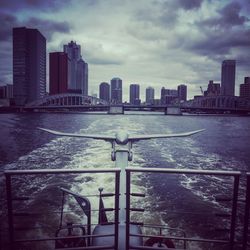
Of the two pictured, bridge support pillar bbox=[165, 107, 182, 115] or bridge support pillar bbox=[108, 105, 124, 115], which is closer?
bridge support pillar bbox=[165, 107, 182, 115]

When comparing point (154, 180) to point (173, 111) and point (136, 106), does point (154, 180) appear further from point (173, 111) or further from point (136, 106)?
point (173, 111)

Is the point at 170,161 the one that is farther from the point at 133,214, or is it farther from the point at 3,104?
the point at 3,104

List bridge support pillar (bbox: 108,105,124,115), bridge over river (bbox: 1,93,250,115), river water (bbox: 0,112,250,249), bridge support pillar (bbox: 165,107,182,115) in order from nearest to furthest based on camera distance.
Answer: river water (bbox: 0,112,250,249) < bridge over river (bbox: 1,93,250,115) < bridge support pillar (bbox: 165,107,182,115) < bridge support pillar (bbox: 108,105,124,115)

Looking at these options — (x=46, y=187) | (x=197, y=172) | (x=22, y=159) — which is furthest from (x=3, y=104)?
(x=197, y=172)

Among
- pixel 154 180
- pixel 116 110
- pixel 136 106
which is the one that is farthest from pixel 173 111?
pixel 154 180

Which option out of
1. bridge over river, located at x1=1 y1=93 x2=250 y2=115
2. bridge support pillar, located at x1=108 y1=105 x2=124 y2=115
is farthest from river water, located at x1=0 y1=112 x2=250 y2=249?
bridge support pillar, located at x1=108 y1=105 x2=124 y2=115

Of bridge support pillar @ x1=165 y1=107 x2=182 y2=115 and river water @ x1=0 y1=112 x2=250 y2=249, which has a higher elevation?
bridge support pillar @ x1=165 y1=107 x2=182 y2=115

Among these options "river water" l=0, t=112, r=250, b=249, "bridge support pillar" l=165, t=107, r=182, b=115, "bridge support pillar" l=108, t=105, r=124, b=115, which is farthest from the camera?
"bridge support pillar" l=108, t=105, r=124, b=115

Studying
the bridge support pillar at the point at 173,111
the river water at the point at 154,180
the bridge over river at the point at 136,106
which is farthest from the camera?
the bridge support pillar at the point at 173,111

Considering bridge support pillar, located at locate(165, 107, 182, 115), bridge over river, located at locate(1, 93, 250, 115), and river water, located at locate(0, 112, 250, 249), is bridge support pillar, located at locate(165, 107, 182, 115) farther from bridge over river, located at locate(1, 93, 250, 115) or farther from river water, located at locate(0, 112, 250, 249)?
river water, located at locate(0, 112, 250, 249)

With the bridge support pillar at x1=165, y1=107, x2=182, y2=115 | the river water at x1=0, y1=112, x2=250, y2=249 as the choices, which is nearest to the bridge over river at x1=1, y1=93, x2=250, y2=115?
the bridge support pillar at x1=165, y1=107, x2=182, y2=115

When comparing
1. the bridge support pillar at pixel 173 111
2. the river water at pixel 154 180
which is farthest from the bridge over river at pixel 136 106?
the river water at pixel 154 180

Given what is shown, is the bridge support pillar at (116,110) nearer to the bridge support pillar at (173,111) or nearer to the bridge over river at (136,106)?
the bridge over river at (136,106)
